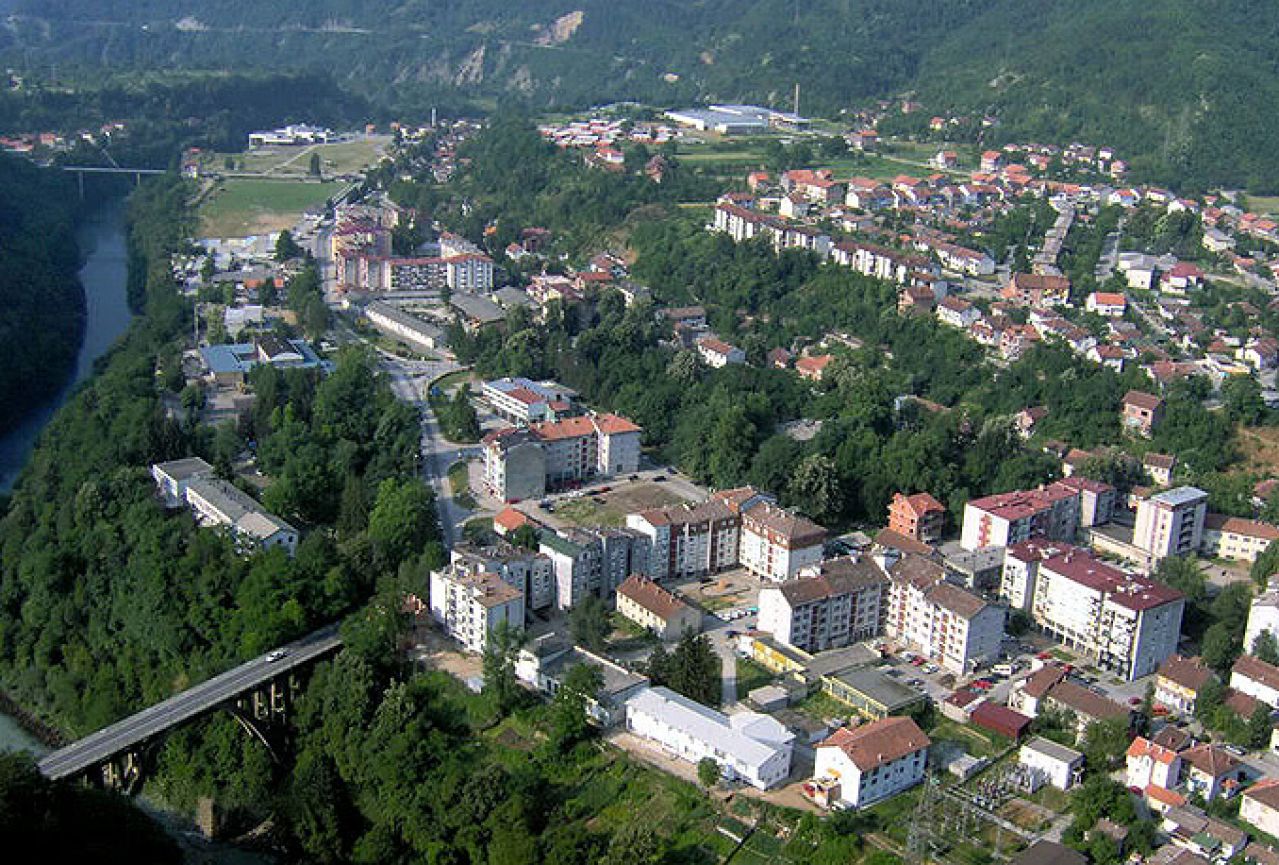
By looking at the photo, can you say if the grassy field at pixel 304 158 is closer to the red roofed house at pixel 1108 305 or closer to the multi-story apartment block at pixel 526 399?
the multi-story apartment block at pixel 526 399

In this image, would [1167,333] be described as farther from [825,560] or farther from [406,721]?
[406,721]

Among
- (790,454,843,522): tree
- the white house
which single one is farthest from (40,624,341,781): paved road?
the white house

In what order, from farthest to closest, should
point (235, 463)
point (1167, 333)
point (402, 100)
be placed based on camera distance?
point (402, 100), point (1167, 333), point (235, 463)

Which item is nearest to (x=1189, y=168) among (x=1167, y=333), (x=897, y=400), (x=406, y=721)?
(x=1167, y=333)

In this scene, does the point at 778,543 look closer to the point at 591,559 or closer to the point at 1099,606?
the point at 591,559

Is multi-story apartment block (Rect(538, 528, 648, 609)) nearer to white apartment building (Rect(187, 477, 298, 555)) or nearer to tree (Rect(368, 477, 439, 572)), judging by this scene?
tree (Rect(368, 477, 439, 572))

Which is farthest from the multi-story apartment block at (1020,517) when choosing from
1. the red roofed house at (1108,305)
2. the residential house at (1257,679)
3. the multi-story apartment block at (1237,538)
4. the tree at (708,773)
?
the red roofed house at (1108,305)
